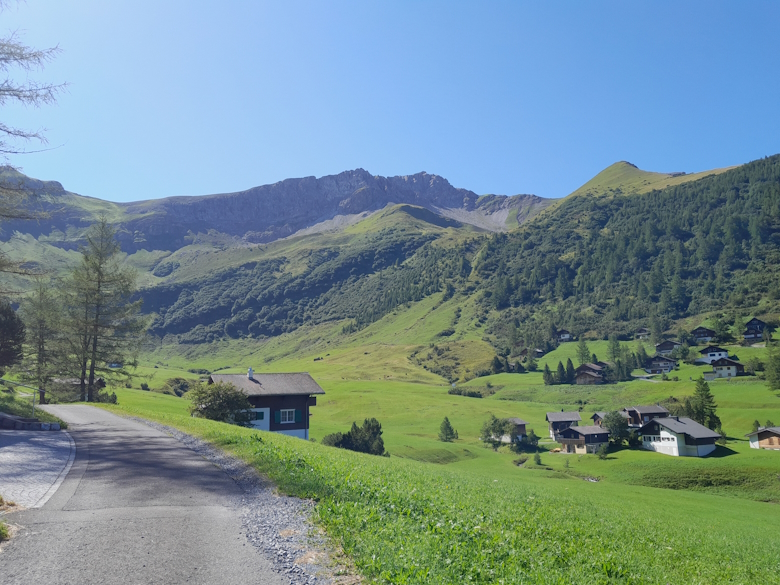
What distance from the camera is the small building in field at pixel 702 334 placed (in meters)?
174

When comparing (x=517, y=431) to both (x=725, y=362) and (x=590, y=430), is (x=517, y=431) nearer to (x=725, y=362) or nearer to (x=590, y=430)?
(x=590, y=430)

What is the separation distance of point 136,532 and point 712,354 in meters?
174

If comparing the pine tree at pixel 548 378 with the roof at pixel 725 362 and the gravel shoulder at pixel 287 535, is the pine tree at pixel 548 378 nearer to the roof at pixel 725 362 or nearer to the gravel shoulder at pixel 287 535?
the roof at pixel 725 362

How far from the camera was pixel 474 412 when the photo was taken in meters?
116

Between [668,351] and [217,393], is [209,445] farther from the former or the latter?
A: [668,351]

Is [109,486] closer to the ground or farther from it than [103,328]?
closer to the ground

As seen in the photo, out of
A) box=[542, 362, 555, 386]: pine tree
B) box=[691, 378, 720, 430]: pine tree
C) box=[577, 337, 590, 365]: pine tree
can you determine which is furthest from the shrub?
box=[577, 337, 590, 365]: pine tree

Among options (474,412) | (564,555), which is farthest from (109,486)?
(474,412)

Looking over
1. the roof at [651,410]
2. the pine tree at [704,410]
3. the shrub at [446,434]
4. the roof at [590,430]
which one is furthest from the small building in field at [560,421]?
the shrub at [446,434]

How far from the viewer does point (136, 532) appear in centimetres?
975

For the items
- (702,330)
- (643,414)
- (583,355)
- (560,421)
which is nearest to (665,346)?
(702,330)

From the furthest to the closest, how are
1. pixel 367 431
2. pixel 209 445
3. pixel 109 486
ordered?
pixel 367 431 → pixel 209 445 → pixel 109 486

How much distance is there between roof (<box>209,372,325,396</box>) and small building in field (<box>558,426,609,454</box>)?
51999 mm

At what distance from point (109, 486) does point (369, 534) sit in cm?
805
